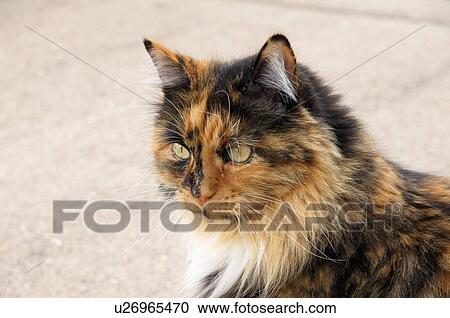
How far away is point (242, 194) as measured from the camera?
5.28ft

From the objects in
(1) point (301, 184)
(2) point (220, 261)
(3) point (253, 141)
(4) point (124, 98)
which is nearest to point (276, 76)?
(3) point (253, 141)

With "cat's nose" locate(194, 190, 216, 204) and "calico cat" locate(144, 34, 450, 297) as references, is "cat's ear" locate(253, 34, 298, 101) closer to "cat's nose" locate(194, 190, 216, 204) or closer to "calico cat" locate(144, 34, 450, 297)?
"calico cat" locate(144, 34, 450, 297)

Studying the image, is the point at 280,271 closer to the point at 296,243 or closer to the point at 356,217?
the point at 296,243

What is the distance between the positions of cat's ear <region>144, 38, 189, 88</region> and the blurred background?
0.14m

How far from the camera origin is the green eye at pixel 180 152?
65.9 inches

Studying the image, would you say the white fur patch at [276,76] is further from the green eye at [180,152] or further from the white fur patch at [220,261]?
the white fur patch at [220,261]

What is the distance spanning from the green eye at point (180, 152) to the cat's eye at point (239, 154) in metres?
0.13

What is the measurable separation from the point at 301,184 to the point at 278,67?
302 millimetres

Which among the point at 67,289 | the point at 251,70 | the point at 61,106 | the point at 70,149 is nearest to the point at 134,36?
the point at 61,106

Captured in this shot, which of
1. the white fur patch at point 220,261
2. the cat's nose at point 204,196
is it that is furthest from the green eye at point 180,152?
the white fur patch at point 220,261

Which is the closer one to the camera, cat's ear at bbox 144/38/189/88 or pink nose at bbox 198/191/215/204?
pink nose at bbox 198/191/215/204

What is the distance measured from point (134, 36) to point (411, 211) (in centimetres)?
343

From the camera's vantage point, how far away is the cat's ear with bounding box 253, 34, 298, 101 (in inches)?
59.6

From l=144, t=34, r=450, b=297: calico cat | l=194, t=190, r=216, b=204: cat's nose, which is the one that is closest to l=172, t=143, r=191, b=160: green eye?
l=144, t=34, r=450, b=297: calico cat
